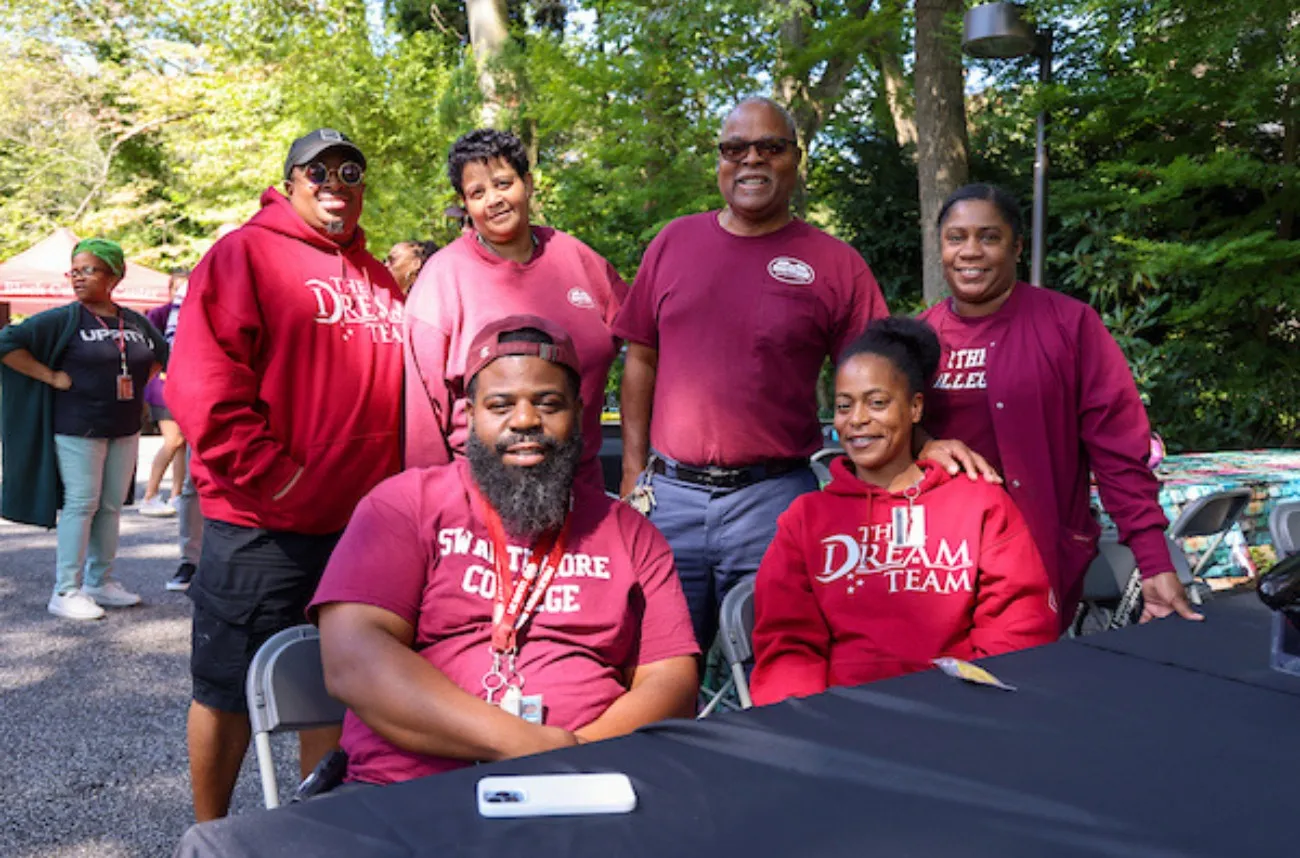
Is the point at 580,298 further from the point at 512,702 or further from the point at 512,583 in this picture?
the point at 512,702

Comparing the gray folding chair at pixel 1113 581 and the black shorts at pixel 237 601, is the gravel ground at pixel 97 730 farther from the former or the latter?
the gray folding chair at pixel 1113 581

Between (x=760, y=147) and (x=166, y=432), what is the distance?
7075 mm

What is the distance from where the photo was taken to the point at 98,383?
6.35m

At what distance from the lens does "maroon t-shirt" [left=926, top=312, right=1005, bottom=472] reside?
122 inches

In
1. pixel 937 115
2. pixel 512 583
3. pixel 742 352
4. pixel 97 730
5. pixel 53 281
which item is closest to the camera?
pixel 512 583

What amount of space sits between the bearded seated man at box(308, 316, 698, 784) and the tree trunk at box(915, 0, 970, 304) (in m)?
7.42

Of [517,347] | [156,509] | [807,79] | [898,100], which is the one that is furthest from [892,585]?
[898,100]

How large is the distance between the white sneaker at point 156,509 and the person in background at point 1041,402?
29.2 ft

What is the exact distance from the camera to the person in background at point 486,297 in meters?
3.26

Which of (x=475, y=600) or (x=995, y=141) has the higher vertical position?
(x=995, y=141)

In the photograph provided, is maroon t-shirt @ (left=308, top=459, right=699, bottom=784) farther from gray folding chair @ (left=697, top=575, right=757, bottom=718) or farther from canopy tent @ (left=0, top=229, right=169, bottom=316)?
canopy tent @ (left=0, top=229, right=169, bottom=316)

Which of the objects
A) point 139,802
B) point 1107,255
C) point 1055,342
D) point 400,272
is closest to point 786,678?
point 1055,342

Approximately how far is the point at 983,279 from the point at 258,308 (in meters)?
1.93

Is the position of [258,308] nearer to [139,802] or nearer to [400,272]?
[139,802]
